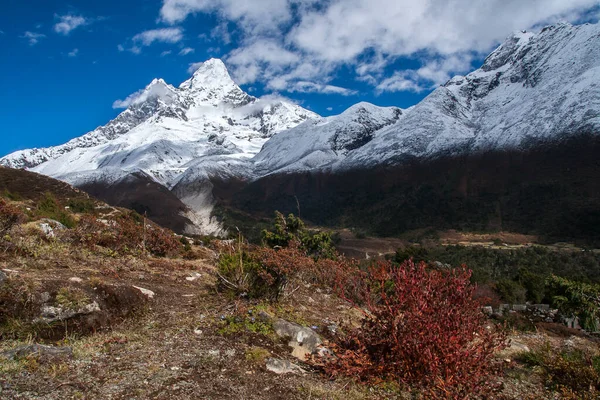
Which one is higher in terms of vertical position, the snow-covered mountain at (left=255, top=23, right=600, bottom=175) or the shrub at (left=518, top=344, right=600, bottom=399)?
the snow-covered mountain at (left=255, top=23, right=600, bottom=175)

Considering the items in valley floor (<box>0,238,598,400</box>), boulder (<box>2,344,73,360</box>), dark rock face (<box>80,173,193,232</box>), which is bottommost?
valley floor (<box>0,238,598,400</box>)

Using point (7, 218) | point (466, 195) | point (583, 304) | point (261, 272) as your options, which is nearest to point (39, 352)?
point (261, 272)

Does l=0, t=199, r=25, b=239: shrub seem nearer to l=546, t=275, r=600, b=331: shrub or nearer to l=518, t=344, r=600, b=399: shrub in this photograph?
l=518, t=344, r=600, b=399: shrub

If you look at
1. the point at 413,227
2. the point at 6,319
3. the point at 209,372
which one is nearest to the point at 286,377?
the point at 209,372

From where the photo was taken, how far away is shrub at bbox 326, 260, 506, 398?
426 cm

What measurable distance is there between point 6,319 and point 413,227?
106 metres

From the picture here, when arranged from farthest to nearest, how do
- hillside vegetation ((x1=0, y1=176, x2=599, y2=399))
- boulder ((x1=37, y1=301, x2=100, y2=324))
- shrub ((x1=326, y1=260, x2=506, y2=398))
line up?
1. boulder ((x1=37, y1=301, x2=100, y2=324))
2. shrub ((x1=326, y1=260, x2=506, y2=398))
3. hillside vegetation ((x1=0, y1=176, x2=599, y2=399))

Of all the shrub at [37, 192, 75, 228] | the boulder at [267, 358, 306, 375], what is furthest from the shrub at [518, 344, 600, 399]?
the shrub at [37, 192, 75, 228]

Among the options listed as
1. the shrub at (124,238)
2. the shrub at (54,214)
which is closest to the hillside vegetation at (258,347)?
the shrub at (124,238)

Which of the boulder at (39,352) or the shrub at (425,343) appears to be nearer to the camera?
the boulder at (39,352)

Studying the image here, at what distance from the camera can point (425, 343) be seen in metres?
4.34

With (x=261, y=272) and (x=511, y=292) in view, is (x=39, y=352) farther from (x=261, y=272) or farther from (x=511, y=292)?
(x=511, y=292)

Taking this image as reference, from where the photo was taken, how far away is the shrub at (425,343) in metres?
4.26

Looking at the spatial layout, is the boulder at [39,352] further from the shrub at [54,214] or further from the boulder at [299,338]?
the shrub at [54,214]
